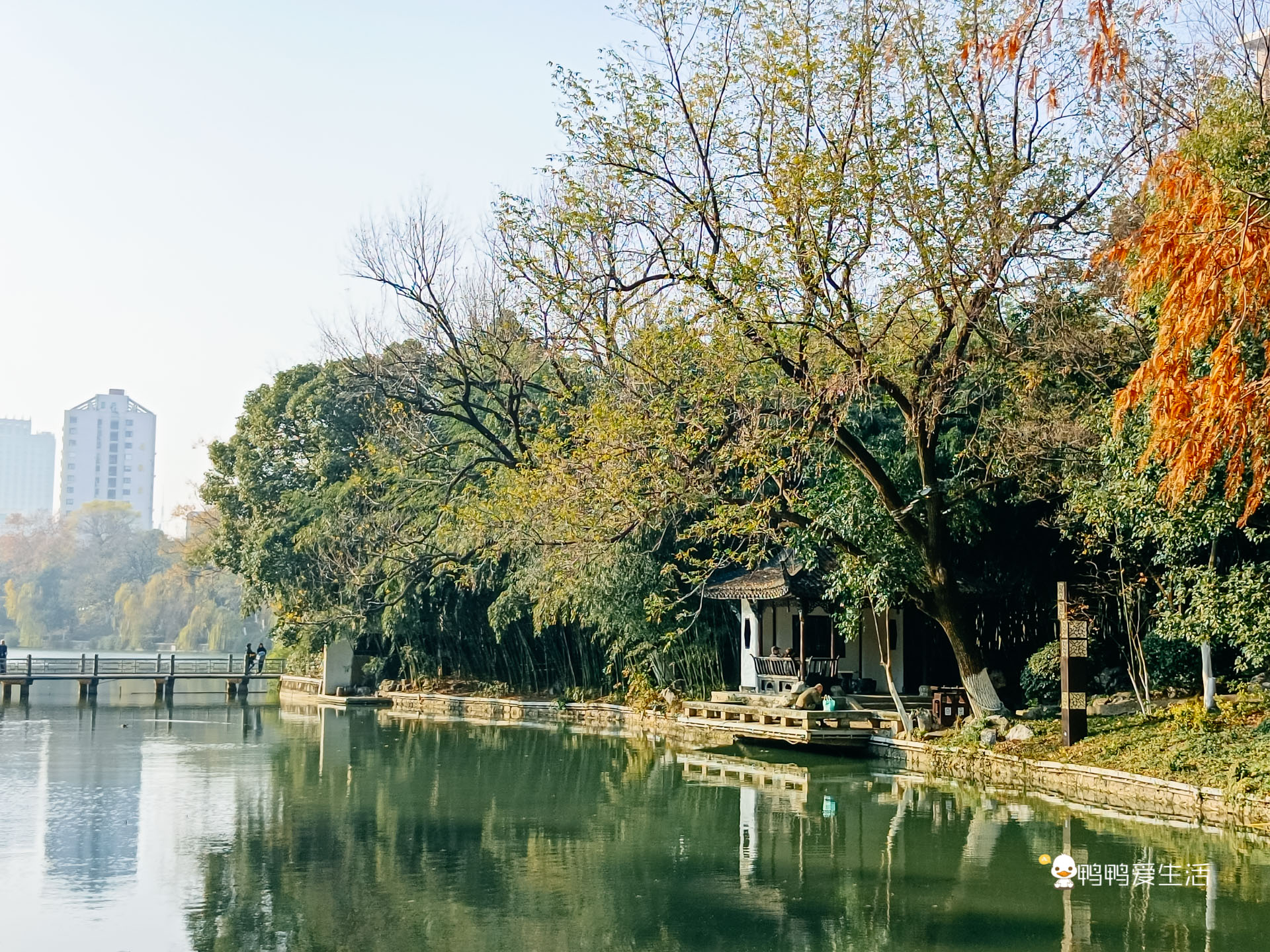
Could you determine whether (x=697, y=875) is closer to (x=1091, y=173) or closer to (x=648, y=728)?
(x=1091, y=173)

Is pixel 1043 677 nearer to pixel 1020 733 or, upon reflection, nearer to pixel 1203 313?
pixel 1020 733

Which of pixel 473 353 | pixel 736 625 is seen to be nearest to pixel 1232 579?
pixel 736 625

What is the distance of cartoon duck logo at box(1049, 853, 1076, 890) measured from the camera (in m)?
8.96

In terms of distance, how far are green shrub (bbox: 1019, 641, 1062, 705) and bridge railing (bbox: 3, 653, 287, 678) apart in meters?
21.8

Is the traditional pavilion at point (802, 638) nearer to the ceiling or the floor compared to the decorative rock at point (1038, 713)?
nearer to the ceiling

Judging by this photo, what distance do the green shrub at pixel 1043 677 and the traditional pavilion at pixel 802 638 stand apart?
286 cm

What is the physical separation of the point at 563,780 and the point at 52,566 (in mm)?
69379

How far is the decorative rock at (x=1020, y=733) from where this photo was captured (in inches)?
560

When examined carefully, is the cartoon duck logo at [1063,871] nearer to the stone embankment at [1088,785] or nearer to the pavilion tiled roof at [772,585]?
the stone embankment at [1088,785]

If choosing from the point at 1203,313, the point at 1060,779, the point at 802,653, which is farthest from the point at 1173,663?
the point at 1203,313

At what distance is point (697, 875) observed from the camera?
9461mm

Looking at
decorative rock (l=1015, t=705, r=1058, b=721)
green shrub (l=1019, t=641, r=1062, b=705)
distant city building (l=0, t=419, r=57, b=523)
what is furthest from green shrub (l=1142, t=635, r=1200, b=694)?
distant city building (l=0, t=419, r=57, b=523)

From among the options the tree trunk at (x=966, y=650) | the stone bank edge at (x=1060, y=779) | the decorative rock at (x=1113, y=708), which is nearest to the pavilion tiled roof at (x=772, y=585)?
the stone bank edge at (x=1060, y=779)

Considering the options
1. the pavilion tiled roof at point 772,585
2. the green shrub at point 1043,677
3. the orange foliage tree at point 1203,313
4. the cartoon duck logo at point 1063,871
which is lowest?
the cartoon duck logo at point 1063,871
